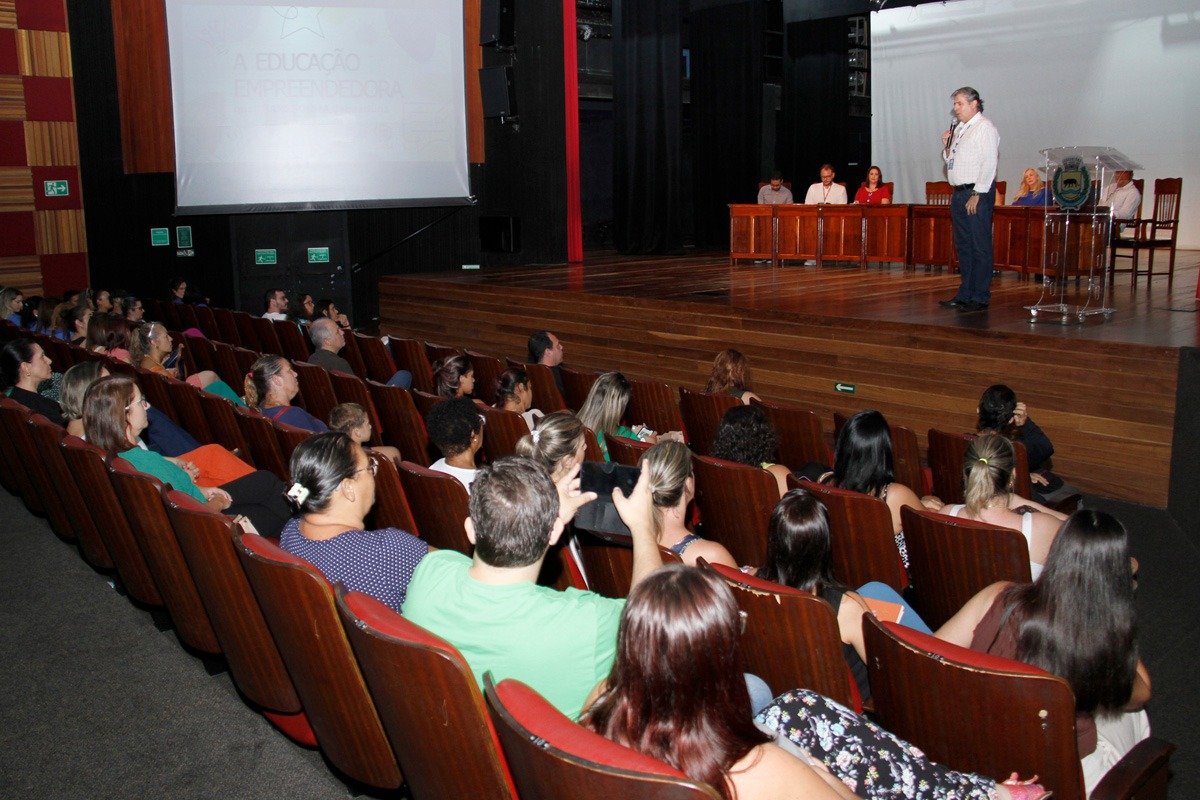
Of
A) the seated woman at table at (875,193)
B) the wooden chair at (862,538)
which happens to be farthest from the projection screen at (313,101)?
the wooden chair at (862,538)

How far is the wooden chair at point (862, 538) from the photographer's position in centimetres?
301

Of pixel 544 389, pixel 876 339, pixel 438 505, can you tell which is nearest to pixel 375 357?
pixel 544 389

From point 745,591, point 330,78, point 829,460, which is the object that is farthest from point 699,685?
point 330,78

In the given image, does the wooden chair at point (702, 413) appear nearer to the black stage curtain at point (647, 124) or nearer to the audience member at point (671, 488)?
the audience member at point (671, 488)

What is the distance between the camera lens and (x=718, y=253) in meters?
13.1

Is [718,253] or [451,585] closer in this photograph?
[451,585]

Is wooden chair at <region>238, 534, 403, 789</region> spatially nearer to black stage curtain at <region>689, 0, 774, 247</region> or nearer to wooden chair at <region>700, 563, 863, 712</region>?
wooden chair at <region>700, 563, 863, 712</region>

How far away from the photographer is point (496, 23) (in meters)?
10.7

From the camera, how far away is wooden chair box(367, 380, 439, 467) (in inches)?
187

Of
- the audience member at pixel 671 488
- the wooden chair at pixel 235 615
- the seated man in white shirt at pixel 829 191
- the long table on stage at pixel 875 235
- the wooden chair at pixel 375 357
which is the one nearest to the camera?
the wooden chair at pixel 235 615

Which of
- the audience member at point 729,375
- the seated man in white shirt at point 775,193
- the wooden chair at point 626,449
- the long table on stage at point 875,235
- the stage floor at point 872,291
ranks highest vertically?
the seated man in white shirt at point 775,193

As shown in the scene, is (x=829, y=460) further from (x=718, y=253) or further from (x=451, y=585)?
(x=718, y=253)

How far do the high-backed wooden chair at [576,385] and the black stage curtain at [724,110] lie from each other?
9.01m

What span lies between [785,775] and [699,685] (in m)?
0.18
